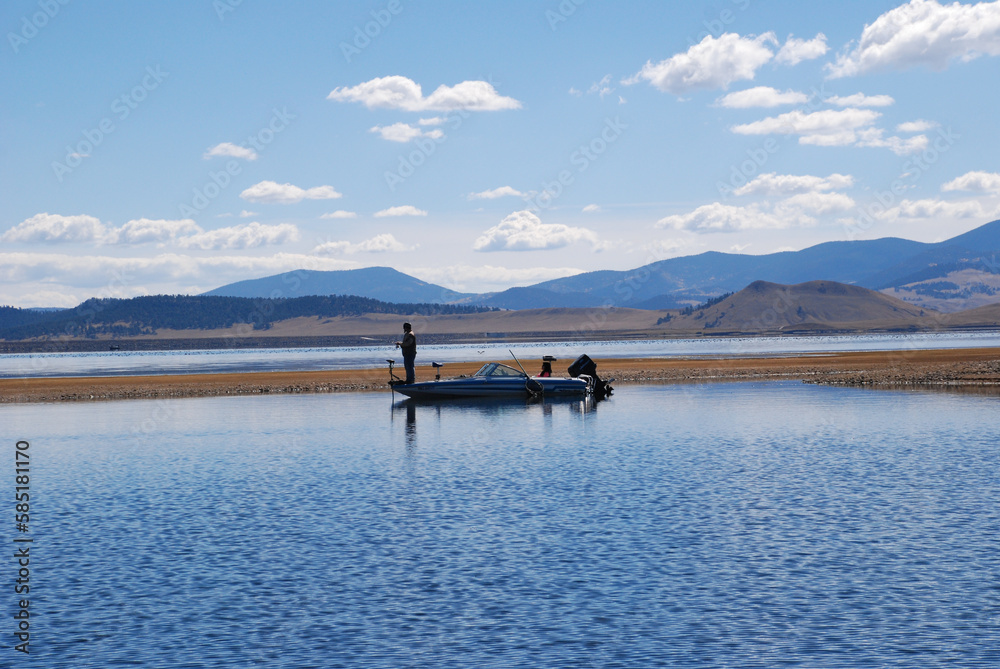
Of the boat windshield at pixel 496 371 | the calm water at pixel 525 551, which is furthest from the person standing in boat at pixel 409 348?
the calm water at pixel 525 551

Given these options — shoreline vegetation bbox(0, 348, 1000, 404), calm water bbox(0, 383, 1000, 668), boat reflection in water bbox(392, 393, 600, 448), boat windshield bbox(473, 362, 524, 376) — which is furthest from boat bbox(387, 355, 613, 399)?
calm water bbox(0, 383, 1000, 668)

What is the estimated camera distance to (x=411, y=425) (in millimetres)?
42938

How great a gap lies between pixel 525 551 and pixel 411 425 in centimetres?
2550

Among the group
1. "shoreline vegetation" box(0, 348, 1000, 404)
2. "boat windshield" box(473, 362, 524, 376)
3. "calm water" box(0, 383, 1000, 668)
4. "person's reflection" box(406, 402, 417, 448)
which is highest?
"boat windshield" box(473, 362, 524, 376)

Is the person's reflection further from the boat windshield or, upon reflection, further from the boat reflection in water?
the boat windshield

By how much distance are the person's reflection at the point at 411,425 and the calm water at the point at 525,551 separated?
59 centimetres

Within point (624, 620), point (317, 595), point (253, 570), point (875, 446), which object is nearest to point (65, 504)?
point (253, 570)

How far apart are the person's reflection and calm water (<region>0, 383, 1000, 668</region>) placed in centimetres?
59

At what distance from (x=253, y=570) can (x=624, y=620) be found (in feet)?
23.3

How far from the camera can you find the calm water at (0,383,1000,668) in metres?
12.8

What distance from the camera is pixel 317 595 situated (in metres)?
15.4

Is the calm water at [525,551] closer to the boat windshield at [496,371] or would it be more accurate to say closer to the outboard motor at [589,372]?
the boat windshield at [496,371]

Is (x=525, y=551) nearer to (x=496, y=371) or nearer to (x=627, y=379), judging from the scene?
(x=496, y=371)

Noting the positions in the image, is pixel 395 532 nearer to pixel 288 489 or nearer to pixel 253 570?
pixel 253 570
